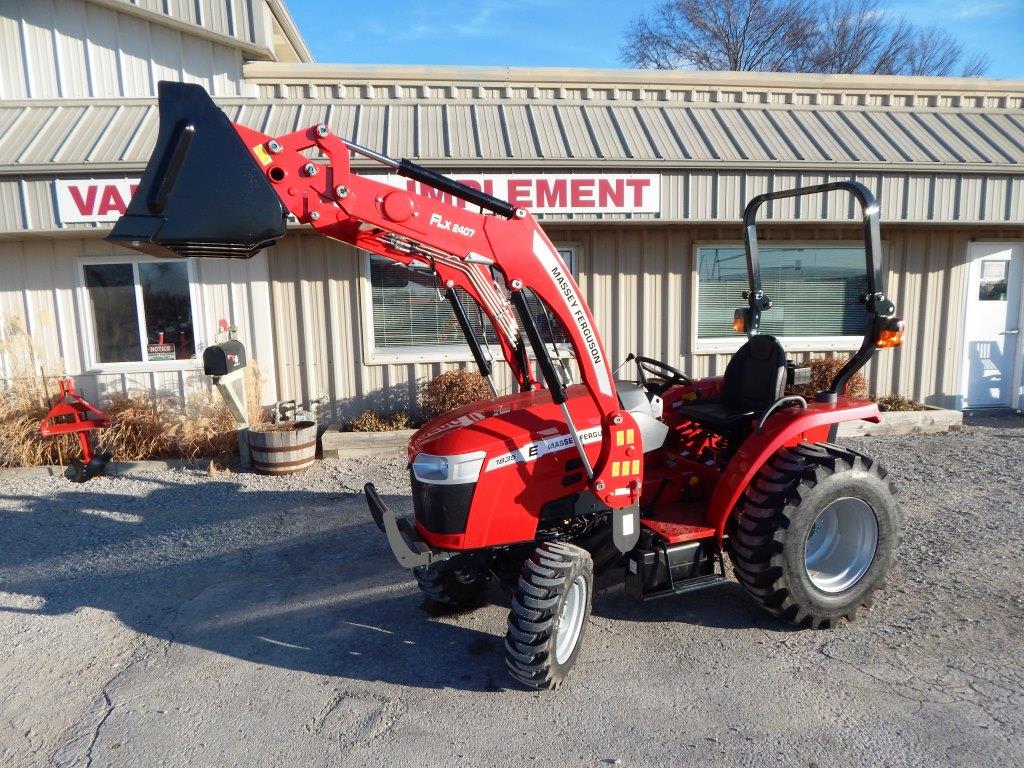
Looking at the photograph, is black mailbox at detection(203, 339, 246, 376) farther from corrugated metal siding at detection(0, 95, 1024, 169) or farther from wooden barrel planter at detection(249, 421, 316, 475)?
corrugated metal siding at detection(0, 95, 1024, 169)

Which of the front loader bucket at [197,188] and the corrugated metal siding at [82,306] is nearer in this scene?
the front loader bucket at [197,188]

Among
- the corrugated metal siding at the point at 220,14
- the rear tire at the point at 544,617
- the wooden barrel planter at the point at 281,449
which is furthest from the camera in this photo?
the corrugated metal siding at the point at 220,14

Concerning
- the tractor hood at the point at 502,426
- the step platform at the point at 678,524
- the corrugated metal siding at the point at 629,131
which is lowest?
the step platform at the point at 678,524

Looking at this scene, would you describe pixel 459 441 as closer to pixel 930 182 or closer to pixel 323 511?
pixel 323 511

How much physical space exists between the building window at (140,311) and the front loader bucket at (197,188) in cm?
558

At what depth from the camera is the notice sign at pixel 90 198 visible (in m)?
6.45

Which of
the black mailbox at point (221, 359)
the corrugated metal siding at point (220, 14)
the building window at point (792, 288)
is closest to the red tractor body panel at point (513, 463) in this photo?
the black mailbox at point (221, 359)

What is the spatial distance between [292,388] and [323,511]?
8.75 ft

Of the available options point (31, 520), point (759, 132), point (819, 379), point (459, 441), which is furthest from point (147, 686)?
point (759, 132)

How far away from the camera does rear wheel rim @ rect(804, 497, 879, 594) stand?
142 inches

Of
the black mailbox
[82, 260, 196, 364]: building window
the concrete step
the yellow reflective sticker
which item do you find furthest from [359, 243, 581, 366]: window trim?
the yellow reflective sticker

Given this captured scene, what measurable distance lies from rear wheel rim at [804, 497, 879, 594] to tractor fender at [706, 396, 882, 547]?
0.43m

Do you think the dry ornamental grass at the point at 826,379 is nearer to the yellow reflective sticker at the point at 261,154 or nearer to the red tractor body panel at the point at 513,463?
the red tractor body panel at the point at 513,463

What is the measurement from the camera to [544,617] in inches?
115
